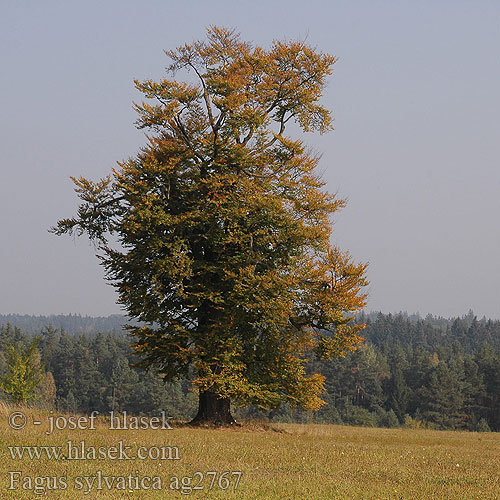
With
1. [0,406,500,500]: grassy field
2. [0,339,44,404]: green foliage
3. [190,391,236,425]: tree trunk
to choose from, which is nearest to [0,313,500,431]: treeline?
[0,339,44,404]: green foliage

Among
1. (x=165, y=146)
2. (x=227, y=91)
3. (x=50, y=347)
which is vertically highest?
(x=227, y=91)

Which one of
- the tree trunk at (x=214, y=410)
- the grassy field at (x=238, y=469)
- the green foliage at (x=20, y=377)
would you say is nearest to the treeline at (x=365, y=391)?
the green foliage at (x=20, y=377)

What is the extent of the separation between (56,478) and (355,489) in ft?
17.5

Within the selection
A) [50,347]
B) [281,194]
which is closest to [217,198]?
[281,194]

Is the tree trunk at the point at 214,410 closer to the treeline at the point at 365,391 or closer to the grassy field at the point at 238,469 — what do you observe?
the grassy field at the point at 238,469

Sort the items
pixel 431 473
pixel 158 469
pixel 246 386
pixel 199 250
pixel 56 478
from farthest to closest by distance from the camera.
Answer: pixel 199 250, pixel 246 386, pixel 431 473, pixel 158 469, pixel 56 478

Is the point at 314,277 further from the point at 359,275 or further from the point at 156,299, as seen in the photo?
the point at 156,299

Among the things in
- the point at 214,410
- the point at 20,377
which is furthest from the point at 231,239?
the point at 20,377

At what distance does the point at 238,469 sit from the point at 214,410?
12.0 m

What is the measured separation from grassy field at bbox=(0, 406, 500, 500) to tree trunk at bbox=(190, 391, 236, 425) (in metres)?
5.91

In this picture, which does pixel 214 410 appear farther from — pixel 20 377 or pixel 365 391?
pixel 365 391

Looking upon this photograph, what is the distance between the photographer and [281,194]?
2530cm

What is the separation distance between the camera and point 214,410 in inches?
1016

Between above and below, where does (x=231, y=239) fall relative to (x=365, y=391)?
above
